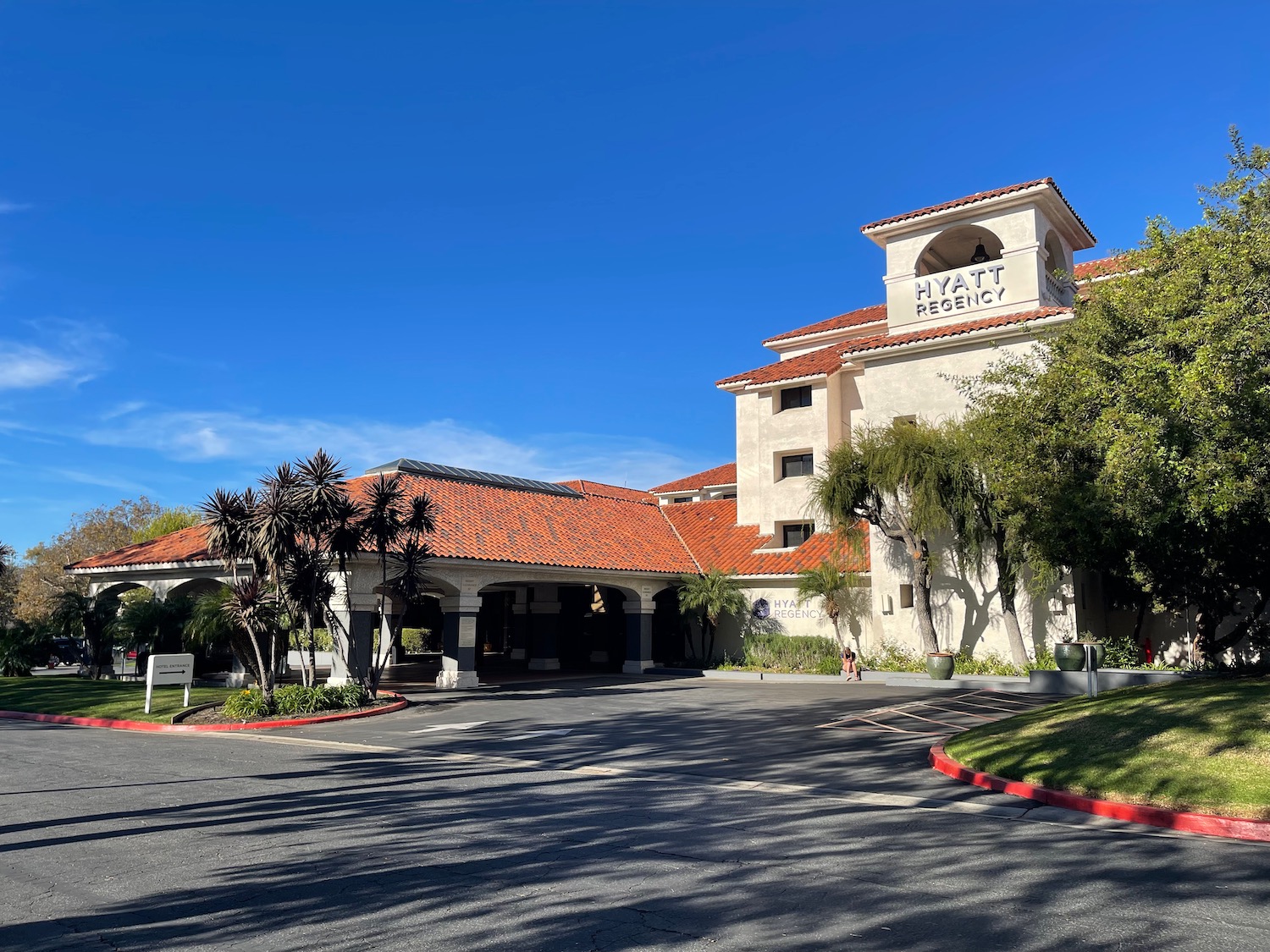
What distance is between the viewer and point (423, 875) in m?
7.52

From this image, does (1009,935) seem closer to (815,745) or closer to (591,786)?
(591,786)

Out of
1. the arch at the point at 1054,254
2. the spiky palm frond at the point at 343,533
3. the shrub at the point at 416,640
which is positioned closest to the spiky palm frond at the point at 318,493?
the spiky palm frond at the point at 343,533

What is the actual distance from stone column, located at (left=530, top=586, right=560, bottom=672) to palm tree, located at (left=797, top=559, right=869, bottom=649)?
9566 millimetres

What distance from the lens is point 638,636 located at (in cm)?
3425

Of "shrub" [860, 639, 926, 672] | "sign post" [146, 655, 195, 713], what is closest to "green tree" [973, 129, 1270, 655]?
"shrub" [860, 639, 926, 672]

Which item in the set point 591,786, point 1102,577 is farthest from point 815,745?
point 1102,577

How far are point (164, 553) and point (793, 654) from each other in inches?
867

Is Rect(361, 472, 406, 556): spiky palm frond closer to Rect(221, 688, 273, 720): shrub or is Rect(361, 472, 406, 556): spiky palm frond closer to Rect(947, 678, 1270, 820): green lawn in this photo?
Rect(221, 688, 273, 720): shrub

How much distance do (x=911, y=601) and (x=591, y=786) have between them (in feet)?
65.2

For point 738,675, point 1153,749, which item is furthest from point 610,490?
point 1153,749

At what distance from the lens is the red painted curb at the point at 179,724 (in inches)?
782

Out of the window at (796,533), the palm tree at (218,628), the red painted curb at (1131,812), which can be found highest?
the window at (796,533)

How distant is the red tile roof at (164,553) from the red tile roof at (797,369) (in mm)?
21102

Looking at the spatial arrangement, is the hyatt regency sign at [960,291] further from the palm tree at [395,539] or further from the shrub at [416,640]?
the shrub at [416,640]
